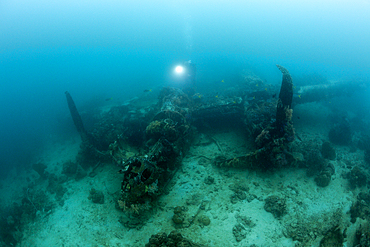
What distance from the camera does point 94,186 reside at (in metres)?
10.9

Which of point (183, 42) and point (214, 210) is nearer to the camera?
point (214, 210)

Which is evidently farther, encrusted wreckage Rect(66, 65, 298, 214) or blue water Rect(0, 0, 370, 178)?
blue water Rect(0, 0, 370, 178)

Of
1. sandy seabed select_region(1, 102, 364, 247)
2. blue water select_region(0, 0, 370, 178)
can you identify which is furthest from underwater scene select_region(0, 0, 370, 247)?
blue water select_region(0, 0, 370, 178)

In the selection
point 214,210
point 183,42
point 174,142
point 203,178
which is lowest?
point 183,42

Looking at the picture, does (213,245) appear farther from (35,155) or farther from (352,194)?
(35,155)

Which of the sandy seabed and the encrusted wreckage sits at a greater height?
the encrusted wreckage

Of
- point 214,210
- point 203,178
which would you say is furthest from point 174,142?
point 214,210

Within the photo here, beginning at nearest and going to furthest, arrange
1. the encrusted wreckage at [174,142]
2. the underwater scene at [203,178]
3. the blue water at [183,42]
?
the underwater scene at [203,178]
the encrusted wreckage at [174,142]
the blue water at [183,42]

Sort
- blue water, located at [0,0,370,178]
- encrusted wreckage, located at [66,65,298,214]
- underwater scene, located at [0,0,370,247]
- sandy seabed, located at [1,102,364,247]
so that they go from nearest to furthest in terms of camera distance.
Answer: sandy seabed, located at [1,102,364,247] < underwater scene, located at [0,0,370,247] < encrusted wreckage, located at [66,65,298,214] < blue water, located at [0,0,370,178]

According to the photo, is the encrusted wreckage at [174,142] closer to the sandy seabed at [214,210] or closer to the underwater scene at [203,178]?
the underwater scene at [203,178]

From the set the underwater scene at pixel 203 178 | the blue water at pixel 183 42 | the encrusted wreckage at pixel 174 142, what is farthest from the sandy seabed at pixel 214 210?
the blue water at pixel 183 42

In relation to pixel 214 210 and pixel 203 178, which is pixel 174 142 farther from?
pixel 214 210

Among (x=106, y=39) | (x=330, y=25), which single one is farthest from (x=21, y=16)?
(x=330, y=25)

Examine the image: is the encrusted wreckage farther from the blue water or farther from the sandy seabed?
the blue water
